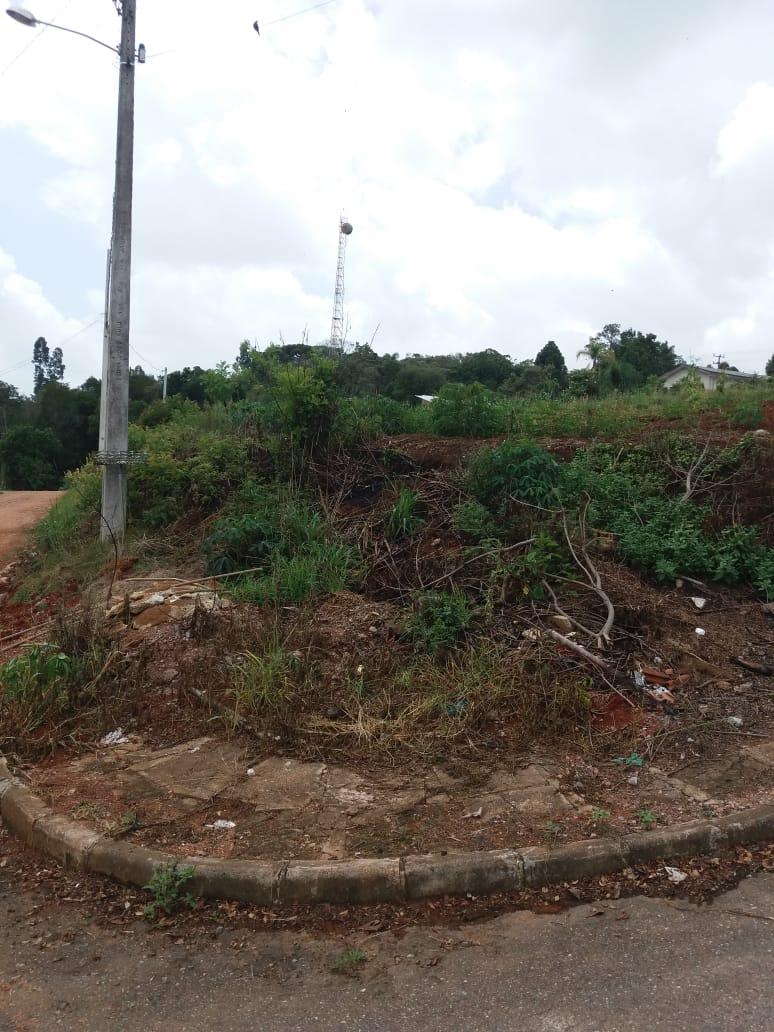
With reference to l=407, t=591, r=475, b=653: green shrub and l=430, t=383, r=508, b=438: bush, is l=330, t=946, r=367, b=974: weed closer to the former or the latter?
l=407, t=591, r=475, b=653: green shrub

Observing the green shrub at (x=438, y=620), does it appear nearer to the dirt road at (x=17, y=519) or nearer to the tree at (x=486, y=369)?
the dirt road at (x=17, y=519)

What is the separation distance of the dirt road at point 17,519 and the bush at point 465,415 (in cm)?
628

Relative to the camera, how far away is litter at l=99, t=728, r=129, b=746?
4707 millimetres

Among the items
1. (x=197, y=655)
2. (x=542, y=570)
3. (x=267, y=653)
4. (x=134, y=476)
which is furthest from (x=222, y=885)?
(x=134, y=476)

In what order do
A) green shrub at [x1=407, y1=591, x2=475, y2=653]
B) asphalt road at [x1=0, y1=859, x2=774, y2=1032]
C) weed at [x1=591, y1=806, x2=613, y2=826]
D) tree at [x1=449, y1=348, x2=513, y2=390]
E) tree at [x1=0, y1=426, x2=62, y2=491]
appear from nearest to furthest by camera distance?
asphalt road at [x1=0, y1=859, x2=774, y2=1032], weed at [x1=591, y1=806, x2=613, y2=826], green shrub at [x1=407, y1=591, x2=475, y2=653], tree at [x1=0, y1=426, x2=62, y2=491], tree at [x1=449, y1=348, x2=513, y2=390]

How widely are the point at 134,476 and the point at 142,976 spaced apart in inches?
249

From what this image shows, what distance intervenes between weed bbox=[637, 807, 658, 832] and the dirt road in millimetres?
9304

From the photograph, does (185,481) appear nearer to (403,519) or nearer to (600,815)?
(403,519)

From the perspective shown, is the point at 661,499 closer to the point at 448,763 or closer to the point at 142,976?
the point at 448,763

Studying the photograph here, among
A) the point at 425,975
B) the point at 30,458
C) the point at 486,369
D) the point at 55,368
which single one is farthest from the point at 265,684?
the point at 55,368

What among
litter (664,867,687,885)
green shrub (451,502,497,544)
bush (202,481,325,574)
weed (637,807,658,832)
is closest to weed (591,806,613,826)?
weed (637,807,658,832)

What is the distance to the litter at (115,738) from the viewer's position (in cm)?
471

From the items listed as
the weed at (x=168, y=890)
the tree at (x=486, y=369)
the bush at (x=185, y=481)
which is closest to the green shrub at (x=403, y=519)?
the bush at (x=185, y=481)

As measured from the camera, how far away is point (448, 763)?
4.26 metres
